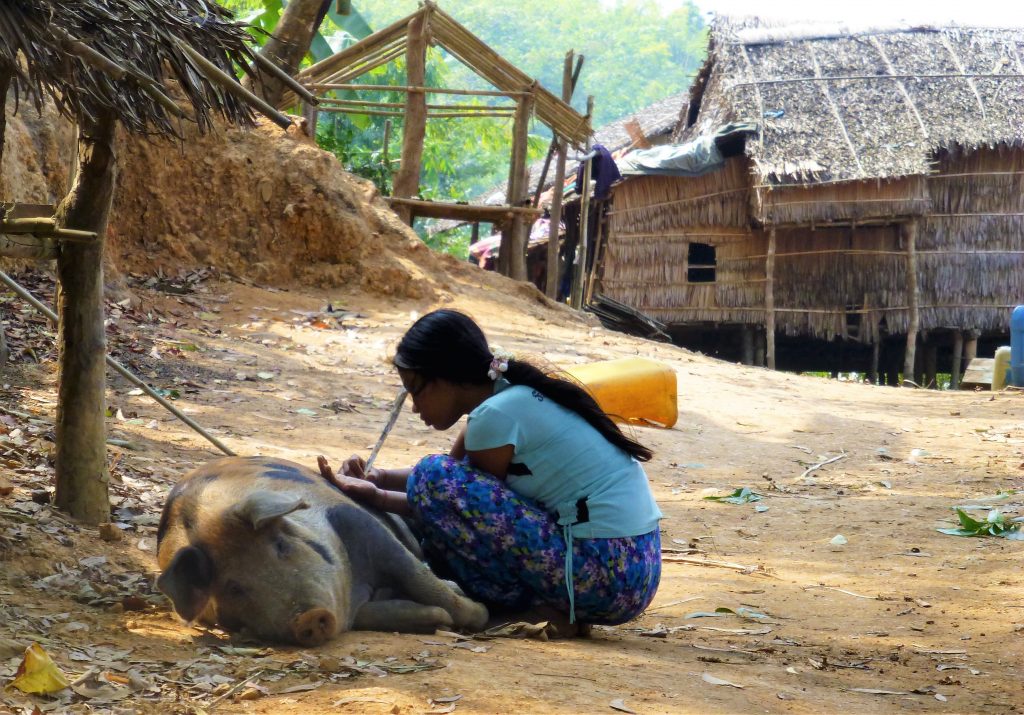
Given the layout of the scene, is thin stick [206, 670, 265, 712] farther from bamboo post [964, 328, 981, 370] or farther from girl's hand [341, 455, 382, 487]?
bamboo post [964, 328, 981, 370]

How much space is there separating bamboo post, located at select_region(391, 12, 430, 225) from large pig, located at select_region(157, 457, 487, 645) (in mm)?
12453

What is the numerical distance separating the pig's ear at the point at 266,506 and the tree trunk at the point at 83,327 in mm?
1235

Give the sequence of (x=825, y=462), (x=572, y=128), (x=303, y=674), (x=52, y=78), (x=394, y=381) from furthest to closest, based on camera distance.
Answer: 1. (x=572, y=128)
2. (x=394, y=381)
3. (x=825, y=462)
4. (x=52, y=78)
5. (x=303, y=674)

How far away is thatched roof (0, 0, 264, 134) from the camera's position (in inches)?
133

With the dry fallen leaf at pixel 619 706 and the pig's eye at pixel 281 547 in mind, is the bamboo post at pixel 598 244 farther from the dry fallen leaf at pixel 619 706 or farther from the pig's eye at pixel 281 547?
the dry fallen leaf at pixel 619 706

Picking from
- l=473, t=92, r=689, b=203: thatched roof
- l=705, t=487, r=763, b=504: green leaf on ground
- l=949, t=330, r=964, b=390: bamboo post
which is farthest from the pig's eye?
l=473, t=92, r=689, b=203: thatched roof

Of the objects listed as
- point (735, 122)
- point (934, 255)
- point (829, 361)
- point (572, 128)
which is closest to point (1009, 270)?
point (934, 255)

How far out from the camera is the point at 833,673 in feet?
12.7

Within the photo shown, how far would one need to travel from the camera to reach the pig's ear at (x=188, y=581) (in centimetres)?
361

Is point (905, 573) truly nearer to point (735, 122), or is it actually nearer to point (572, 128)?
point (572, 128)

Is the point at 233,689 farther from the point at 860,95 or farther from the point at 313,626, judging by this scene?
the point at 860,95

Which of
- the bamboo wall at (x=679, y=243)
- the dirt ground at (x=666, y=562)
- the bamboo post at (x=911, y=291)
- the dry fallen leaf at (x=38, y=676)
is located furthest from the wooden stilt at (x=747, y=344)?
the dry fallen leaf at (x=38, y=676)

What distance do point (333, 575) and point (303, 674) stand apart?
19.8 inches

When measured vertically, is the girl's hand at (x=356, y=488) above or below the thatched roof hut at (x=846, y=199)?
below
